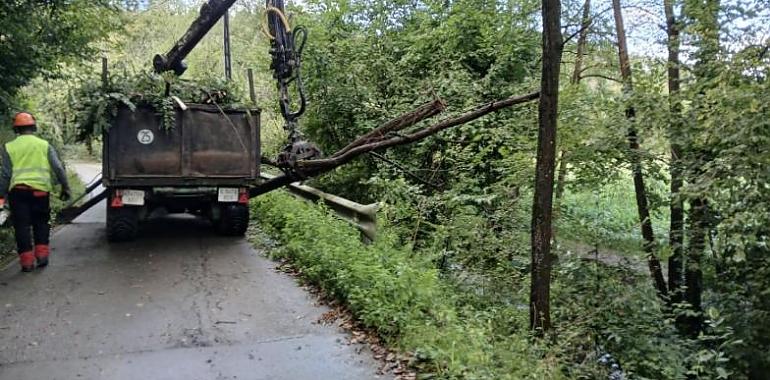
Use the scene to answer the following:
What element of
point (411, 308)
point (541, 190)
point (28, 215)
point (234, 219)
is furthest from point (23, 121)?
point (541, 190)

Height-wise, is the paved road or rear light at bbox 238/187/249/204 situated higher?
rear light at bbox 238/187/249/204

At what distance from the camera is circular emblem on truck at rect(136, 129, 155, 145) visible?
8961mm

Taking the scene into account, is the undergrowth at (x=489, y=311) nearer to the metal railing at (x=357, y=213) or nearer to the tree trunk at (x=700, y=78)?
the metal railing at (x=357, y=213)

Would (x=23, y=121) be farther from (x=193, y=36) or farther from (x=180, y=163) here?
(x=193, y=36)

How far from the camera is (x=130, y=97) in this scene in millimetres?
8867

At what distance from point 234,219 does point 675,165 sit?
22.5 feet

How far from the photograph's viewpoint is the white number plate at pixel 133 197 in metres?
8.86

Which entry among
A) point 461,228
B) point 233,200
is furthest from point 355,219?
point 233,200

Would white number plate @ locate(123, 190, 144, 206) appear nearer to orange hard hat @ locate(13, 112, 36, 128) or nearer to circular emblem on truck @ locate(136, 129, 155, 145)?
circular emblem on truck @ locate(136, 129, 155, 145)

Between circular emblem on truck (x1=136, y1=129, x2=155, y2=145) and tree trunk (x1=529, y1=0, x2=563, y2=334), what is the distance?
624 centimetres

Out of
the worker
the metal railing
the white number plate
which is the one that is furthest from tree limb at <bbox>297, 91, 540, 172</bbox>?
the worker

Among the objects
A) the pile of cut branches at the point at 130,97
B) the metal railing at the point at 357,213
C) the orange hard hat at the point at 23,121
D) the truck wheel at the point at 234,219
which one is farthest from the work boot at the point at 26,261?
the metal railing at the point at 357,213

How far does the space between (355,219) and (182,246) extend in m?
2.93

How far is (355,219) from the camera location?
8695 millimetres
